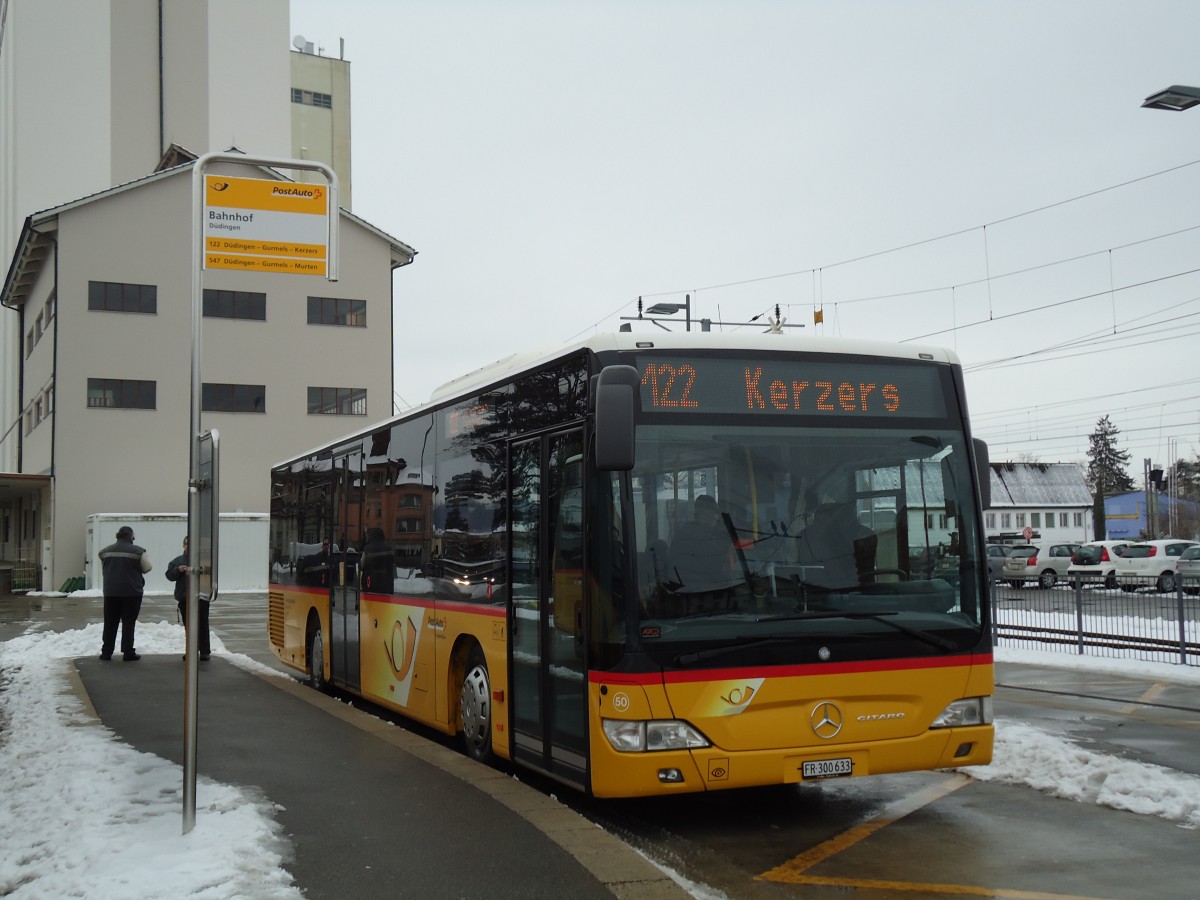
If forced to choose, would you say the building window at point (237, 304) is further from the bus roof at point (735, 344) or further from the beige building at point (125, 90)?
the bus roof at point (735, 344)

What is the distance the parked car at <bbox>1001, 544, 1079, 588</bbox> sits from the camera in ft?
150

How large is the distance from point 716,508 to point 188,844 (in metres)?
3.23

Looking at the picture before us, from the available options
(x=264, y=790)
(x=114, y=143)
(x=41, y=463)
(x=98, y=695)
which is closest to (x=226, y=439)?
(x=41, y=463)

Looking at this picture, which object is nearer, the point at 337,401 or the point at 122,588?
the point at 122,588

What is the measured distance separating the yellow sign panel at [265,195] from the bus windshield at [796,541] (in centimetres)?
225

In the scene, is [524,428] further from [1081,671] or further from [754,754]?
[1081,671]

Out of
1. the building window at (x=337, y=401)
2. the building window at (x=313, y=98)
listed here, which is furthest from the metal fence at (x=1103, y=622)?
the building window at (x=313, y=98)

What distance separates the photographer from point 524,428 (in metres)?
8.26

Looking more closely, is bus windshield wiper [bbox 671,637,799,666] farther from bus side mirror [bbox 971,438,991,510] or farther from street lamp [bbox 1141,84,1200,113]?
street lamp [bbox 1141,84,1200,113]

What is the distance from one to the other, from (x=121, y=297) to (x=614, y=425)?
134ft

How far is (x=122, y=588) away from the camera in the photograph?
16.7 meters

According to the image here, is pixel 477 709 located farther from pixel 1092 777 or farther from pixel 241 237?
pixel 1092 777

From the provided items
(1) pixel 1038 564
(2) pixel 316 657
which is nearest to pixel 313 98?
(1) pixel 1038 564

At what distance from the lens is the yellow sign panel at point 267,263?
22.4 feet
